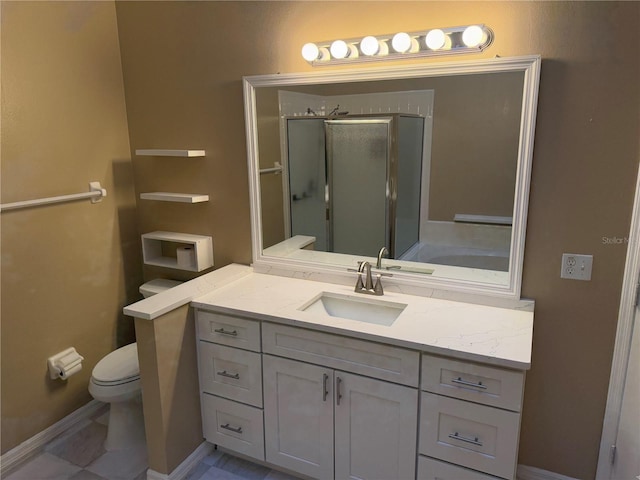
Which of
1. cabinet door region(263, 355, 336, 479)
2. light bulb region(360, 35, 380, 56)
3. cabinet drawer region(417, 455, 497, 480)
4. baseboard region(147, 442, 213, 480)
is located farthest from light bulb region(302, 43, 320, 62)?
baseboard region(147, 442, 213, 480)

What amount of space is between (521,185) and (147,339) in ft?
5.41

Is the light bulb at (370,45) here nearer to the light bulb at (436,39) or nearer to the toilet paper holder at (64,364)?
the light bulb at (436,39)

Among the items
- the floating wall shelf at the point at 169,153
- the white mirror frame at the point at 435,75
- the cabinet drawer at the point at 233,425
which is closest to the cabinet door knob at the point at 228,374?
the cabinet drawer at the point at 233,425

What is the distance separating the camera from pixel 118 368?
2291 millimetres

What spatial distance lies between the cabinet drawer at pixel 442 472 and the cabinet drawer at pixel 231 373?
729 millimetres

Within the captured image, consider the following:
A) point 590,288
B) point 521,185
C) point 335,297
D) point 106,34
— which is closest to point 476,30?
point 521,185

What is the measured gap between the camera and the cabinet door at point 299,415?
1872mm

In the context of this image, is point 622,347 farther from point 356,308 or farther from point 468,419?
point 356,308

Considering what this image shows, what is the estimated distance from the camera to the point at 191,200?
241 cm

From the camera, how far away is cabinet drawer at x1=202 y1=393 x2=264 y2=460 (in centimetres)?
206

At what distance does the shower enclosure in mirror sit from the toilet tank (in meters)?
0.86

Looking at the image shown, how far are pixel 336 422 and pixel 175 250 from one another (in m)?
1.46

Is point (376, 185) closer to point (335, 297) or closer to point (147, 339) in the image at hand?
point (335, 297)

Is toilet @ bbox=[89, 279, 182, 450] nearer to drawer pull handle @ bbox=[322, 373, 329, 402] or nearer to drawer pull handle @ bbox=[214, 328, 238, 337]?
drawer pull handle @ bbox=[214, 328, 238, 337]
